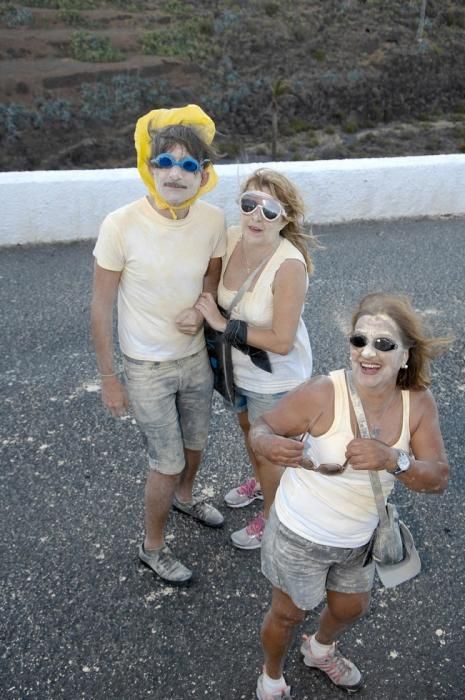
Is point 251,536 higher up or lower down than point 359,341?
lower down

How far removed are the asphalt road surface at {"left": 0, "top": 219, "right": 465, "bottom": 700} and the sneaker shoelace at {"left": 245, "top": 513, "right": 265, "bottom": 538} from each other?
0.29 ft

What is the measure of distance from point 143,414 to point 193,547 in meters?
0.84

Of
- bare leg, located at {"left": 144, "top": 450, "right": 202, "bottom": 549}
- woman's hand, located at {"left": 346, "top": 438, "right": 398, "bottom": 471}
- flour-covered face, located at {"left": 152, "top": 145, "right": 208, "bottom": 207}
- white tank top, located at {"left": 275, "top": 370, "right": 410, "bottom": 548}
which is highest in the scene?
flour-covered face, located at {"left": 152, "top": 145, "right": 208, "bottom": 207}

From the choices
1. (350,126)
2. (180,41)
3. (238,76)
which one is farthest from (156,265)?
(180,41)

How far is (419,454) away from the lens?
2.07m

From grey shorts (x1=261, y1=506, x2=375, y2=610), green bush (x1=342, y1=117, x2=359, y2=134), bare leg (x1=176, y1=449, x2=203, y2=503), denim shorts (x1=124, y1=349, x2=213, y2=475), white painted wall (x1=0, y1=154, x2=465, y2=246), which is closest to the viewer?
grey shorts (x1=261, y1=506, x2=375, y2=610)

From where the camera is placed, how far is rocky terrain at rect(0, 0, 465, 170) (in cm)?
2066

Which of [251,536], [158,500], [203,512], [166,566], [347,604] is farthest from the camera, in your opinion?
[203,512]

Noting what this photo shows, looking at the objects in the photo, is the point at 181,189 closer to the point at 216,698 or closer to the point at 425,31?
the point at 216,698

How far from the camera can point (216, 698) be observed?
2537mm

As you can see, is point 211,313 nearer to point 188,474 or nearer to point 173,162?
point 173,162

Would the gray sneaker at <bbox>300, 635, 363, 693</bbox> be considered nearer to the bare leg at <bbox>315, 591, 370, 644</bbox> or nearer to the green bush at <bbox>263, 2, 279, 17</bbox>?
the bare leg at <bbox>315, 591, 370, 644</bbox>

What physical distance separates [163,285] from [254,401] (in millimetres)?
616

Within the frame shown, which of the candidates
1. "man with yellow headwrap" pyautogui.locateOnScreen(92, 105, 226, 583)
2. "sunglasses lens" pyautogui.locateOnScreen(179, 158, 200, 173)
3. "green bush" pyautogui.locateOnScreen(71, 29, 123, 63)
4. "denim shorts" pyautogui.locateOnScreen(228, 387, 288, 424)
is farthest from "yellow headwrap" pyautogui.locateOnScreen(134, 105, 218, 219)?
"green bush" pyautogui.locateOnScreen(71, 29, 123, 63)
